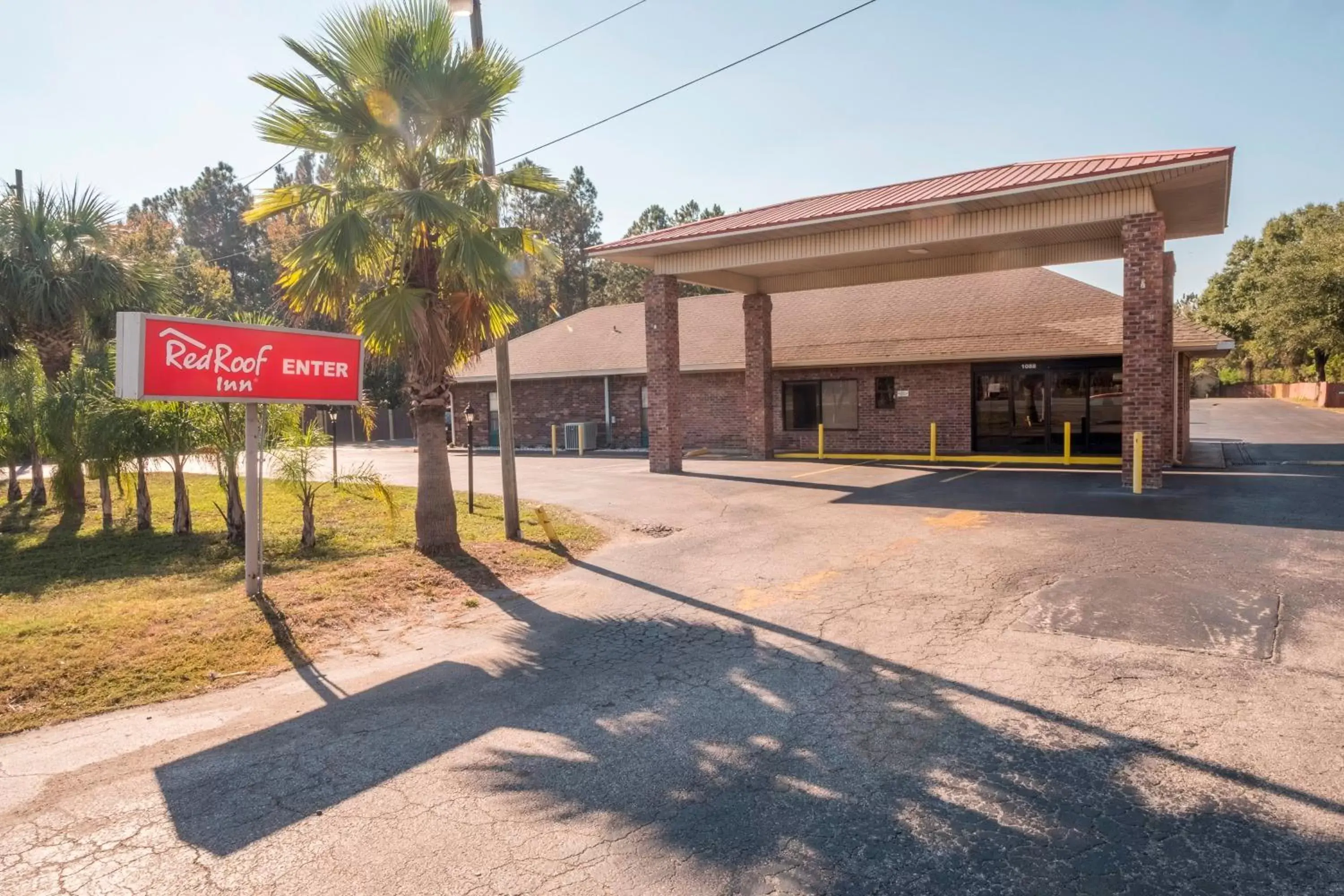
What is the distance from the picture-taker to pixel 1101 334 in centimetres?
1959

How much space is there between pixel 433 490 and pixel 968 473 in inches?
482

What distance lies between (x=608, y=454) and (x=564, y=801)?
73.0 feet

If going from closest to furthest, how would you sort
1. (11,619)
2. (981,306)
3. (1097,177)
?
1. (11,619)
2. (1097,177)
3. (981,306)

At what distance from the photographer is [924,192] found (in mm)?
15953

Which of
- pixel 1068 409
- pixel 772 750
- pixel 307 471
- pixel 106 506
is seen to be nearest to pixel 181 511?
pixel 106 506

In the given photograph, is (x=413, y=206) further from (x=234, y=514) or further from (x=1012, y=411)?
(x=1012, y=411)

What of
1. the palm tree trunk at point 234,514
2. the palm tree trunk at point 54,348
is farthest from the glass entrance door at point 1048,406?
the palm tree trunk at point 54,348

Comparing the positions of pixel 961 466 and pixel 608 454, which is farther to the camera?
pixel 608 454

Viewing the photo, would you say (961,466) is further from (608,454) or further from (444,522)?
(444,522)

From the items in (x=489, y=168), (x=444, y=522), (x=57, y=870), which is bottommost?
(x=57, y=870)

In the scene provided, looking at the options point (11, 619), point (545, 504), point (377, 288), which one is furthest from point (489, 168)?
point (11, 619)

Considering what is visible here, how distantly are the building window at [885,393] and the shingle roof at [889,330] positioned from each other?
3.61 feet

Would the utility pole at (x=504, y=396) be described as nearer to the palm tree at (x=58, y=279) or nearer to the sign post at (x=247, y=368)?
the sign post at (x=247, y=368)

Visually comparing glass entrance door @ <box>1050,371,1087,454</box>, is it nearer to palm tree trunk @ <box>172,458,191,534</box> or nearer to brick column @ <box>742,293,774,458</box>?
brick column @ <box>742,293,774,458</box>
